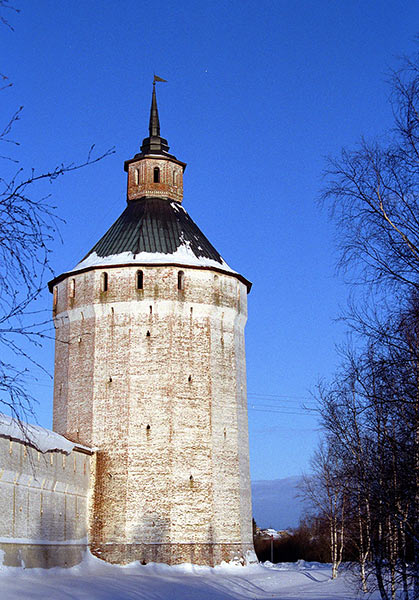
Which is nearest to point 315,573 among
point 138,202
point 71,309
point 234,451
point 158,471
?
point 234,451

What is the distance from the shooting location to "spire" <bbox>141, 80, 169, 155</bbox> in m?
32.3

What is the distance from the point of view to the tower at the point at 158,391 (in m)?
25.0

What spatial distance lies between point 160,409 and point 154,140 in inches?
486

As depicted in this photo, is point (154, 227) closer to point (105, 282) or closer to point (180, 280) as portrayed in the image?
point (180, 280)

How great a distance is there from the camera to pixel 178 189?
32000mm

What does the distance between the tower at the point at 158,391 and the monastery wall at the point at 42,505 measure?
119 cm

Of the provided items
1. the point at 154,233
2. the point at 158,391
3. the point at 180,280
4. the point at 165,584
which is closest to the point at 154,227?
the point at 154,233

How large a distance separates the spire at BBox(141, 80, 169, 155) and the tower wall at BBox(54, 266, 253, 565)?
22.4ft

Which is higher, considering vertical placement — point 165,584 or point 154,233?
point 154,233

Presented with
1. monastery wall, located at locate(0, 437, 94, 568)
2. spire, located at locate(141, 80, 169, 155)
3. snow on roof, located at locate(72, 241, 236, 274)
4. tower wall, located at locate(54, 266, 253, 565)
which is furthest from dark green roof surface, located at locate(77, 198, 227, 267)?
monastery wall, located at locate(0, 437, 94, 568)

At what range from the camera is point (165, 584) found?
21.3m

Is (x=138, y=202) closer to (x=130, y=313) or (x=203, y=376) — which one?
(x=130, y=313)

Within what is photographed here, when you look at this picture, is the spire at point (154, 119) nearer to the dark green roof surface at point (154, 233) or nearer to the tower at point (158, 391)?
the dark green roof surface at point (154, 233)

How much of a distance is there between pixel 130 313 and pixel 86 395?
3.20 metres
